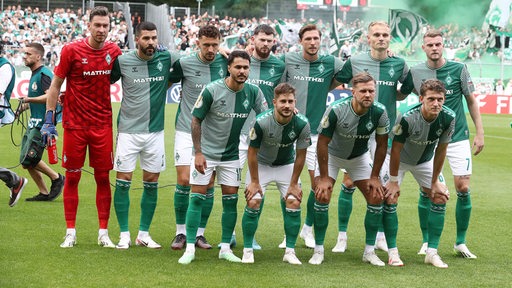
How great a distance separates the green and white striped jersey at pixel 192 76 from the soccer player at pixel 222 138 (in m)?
0.56

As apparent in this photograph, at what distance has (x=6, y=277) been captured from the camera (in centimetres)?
749

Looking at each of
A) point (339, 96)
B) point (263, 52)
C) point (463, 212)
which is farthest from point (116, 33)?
point (463, 212)

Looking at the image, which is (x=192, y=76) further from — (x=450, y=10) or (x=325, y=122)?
(x=450, y=10)

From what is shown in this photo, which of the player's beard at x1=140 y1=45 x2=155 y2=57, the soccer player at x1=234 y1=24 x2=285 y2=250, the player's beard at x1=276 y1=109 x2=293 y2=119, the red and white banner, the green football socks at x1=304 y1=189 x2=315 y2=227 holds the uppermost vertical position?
the player's beard at x1=140 y1=45 x2=155 y2=57

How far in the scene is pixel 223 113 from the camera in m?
8.54

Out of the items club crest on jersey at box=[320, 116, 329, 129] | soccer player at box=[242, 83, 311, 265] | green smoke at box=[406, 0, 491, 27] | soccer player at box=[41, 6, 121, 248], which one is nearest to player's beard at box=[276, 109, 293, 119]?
soccer player at box=[242, 83, 311, 265]

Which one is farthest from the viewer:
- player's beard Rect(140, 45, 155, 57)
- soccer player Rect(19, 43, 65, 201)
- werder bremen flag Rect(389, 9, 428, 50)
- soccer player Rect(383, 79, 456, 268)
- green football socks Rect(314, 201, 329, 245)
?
werder bremen flag Rect(389, 9, 428, 50)

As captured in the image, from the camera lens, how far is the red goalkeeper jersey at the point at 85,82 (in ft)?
28.7

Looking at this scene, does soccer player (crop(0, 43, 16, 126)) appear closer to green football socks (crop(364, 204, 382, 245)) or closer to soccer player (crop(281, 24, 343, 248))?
soccer player (crop(281, 24, 343, 248))

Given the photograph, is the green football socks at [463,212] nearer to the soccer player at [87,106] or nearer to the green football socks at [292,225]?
the green football socks at [292,225]

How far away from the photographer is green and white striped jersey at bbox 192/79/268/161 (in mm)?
8453

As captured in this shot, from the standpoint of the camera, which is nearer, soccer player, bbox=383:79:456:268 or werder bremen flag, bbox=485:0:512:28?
soccer player, bbox=383:79:456:268

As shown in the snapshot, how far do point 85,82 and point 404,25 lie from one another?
32774 mm

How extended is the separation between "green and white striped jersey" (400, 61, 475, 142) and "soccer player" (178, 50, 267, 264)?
160cm
